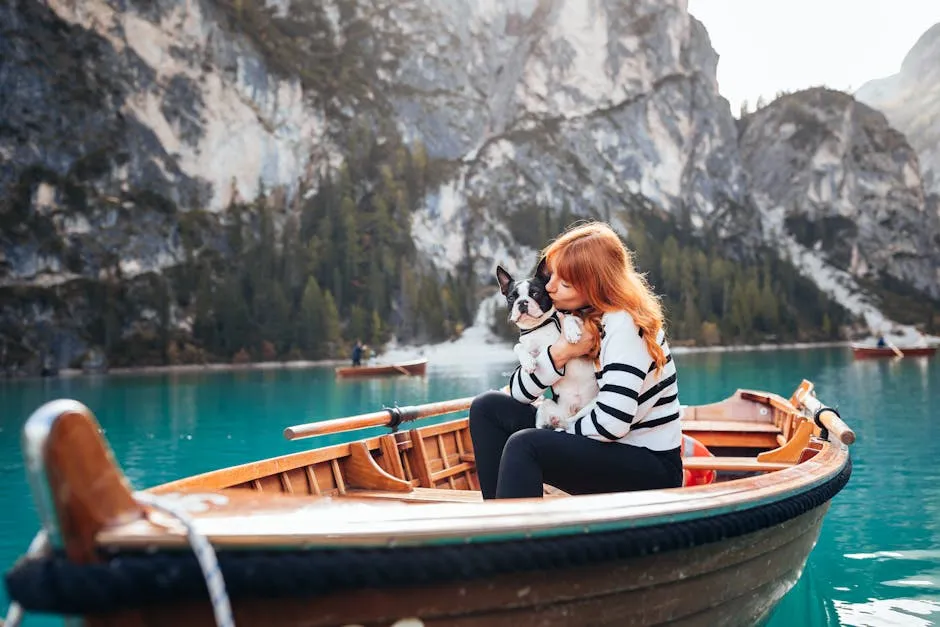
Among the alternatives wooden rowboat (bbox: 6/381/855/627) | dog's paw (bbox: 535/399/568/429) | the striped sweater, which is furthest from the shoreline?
wooden rowboat (bbox: 6/381/855/627)

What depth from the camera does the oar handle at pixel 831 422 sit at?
5.15 meters

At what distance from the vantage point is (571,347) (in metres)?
3.45

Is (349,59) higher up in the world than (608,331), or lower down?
higher up

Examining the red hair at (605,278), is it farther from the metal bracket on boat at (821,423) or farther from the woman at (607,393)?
the metal bracket on boat at (821,423)

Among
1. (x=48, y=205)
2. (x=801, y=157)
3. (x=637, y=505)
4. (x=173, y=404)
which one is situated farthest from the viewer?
(x=801, y=157)

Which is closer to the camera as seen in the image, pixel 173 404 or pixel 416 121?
pixel 173 404

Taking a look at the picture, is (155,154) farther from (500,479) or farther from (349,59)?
(500,479)

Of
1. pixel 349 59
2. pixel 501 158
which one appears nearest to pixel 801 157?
pixel 501 158

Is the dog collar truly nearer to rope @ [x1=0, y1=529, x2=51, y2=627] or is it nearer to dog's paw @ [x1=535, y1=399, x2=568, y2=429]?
dog's paw @ [x1=535, y1=399, x2=568, y2=429]

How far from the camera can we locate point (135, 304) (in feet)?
240

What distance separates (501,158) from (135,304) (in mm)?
55083

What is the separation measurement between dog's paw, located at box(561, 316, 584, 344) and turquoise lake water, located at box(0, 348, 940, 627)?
3696 mm

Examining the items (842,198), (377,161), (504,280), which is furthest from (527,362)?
(842,198)

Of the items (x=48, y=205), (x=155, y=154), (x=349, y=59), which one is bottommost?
(x=48, y=205)
